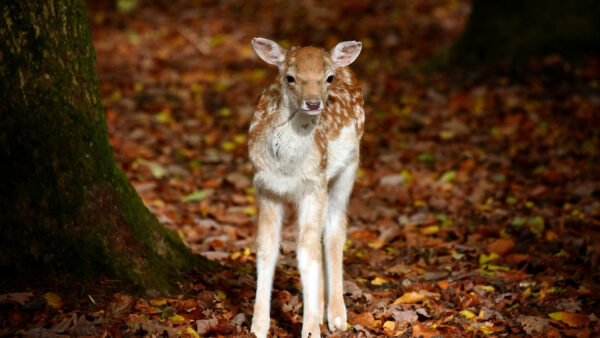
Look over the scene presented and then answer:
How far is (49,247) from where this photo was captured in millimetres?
4219

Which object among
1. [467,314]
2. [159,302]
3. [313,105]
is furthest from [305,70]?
[467,314]

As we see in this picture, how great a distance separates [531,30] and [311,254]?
7395 mm

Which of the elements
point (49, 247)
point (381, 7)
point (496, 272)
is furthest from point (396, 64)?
point (49, 247)

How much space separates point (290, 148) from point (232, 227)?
249 cm

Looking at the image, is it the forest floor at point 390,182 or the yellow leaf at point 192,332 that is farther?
the forest floor at point 390,182

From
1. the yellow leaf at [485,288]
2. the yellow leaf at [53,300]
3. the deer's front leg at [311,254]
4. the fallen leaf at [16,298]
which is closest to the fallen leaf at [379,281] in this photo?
the yellow leaf at [485,288]

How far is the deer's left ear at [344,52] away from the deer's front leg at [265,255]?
113 cm

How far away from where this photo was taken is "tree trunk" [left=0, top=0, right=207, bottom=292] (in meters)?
4.03

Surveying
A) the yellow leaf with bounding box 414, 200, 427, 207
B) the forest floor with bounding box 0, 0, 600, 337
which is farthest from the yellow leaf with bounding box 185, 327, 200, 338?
the yellow leaf with bounding box 414, 200, 427, 207

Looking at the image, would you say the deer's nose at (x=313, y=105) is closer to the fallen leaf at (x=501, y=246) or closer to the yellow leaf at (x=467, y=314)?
the yellow leaf at (x=467, y=314)

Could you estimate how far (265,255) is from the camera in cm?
457

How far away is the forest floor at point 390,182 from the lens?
4766mm

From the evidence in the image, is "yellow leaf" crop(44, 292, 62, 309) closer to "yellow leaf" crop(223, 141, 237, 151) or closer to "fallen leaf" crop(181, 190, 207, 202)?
"fallen leaf" crop(181, 190, 207, 202)

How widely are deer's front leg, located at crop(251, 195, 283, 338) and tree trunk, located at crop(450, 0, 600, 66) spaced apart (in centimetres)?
698
